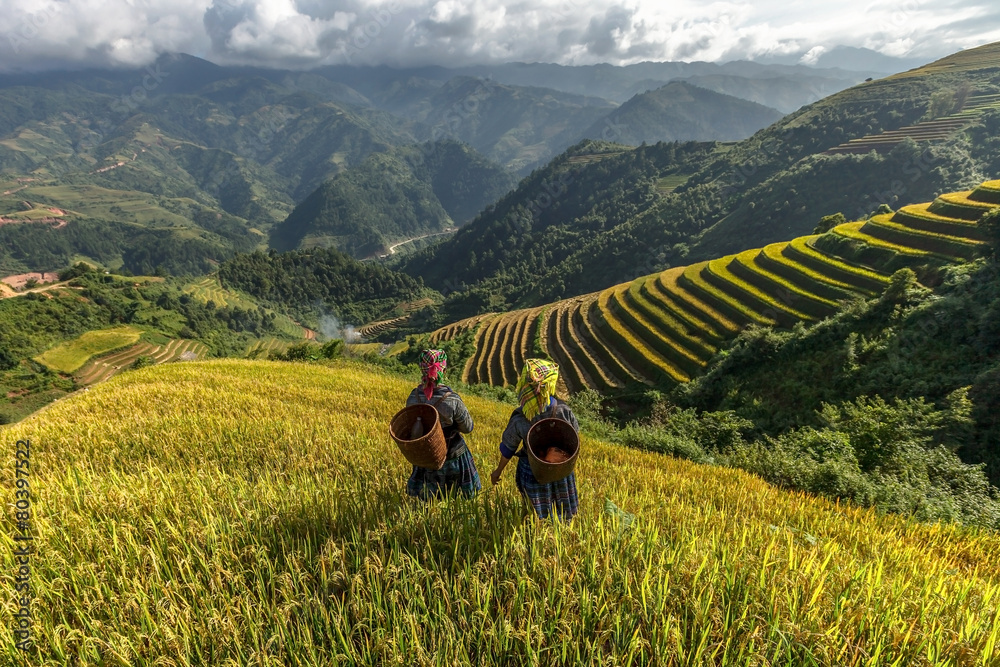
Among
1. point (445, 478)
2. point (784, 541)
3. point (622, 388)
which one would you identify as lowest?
point (622, 388)

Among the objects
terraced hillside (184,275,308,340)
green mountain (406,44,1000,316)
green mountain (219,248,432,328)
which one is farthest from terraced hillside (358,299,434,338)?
green mountain (406,44,1000,316)

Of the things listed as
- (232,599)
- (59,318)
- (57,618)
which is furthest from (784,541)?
(59,318)

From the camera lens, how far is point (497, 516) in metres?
2.93

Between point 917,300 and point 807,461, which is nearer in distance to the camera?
point 807,461

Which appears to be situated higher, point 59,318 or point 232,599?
point 59,318

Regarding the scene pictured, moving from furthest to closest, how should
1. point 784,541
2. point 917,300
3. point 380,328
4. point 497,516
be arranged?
point 380,328
point 917,300
point 784,541
point 497,516

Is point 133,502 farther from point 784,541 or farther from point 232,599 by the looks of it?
point 784,541

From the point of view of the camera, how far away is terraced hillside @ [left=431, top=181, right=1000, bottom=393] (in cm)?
2766

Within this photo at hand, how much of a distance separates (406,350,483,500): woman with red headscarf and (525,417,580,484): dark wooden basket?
2.60 ft

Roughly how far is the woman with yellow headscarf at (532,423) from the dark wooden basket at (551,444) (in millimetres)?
139

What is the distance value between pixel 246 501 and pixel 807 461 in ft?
33.2

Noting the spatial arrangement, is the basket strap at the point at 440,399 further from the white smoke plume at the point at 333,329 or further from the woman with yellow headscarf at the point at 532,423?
the white smoke plume at the point at 333,329

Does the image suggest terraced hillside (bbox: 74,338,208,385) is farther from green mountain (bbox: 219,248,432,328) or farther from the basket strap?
the basket strap

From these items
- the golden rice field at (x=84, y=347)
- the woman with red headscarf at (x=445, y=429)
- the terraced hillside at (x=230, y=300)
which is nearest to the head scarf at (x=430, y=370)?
the woman with red headscarf at (x=445, y=429)
